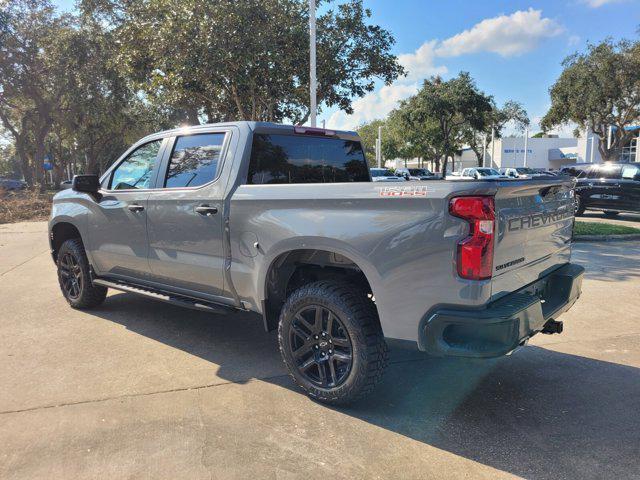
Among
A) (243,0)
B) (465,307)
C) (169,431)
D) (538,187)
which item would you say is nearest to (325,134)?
(538,187)

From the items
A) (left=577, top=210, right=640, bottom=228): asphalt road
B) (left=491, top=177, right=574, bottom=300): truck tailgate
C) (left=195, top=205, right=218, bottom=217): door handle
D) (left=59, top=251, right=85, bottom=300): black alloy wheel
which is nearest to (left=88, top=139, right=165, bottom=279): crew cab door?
(left=59, top=251, right=85, bottom=300): black alloy wheel

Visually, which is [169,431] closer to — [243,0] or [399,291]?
[399,291]

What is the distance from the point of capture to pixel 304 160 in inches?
173

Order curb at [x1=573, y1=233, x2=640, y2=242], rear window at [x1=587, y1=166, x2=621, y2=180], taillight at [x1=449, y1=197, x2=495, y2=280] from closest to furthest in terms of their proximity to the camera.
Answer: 1. taillight at [x1=449, y1=197, x2=495, y2=280]
2. curb at [x1=573, y1=233, x2=640, y2=242]
3. rear window at [x1=587, y1=166, x2=621, y2=180]

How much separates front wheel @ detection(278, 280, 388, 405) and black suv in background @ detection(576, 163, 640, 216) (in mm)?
13552

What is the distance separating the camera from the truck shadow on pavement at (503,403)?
2.91m

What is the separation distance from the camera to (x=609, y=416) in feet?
11.0

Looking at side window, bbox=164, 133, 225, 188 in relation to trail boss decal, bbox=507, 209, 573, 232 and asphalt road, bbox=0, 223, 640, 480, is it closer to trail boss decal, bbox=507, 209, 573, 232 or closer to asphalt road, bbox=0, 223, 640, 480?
asphalt road, bbox=0, 223, 640, 480

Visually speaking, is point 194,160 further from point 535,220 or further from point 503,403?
point 503,403

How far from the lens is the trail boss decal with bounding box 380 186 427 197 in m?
2.86

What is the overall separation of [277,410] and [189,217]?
175 cm

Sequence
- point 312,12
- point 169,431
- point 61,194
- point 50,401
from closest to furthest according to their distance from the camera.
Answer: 1. point 169,431
2. point 50,401
3. point 61,194
4. point 312,12

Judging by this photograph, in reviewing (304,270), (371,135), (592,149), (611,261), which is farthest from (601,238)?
(371,135)

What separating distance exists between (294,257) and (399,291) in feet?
3.16
